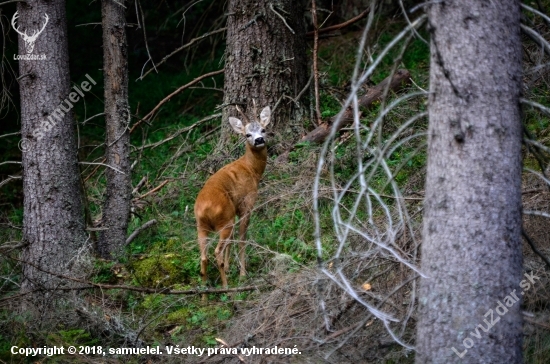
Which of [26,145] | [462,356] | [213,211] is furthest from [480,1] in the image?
[26,145]

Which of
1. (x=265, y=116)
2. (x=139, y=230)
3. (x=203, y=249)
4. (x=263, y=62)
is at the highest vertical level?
(x=263, y=62)

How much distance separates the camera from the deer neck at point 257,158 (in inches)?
329

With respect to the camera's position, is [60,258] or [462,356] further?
[60,258]

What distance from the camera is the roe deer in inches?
286

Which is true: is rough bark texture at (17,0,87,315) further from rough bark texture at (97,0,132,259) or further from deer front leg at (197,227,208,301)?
deer front leg at (197,227,208,301)

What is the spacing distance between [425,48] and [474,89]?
7.87 m

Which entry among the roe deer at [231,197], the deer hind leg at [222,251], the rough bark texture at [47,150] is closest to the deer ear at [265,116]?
the roe deer at [231,197]

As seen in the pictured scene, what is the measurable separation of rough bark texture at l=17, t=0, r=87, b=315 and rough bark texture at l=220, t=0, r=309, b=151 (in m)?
2.85

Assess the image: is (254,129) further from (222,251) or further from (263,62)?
(222,251)

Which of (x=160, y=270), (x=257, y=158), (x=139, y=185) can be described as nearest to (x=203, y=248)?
(x=160, y=270)

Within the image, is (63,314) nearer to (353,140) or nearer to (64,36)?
(64,36)

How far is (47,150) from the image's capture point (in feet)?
22.8

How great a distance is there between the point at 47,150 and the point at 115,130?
2.70 ft

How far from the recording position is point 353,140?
8.83 metres
